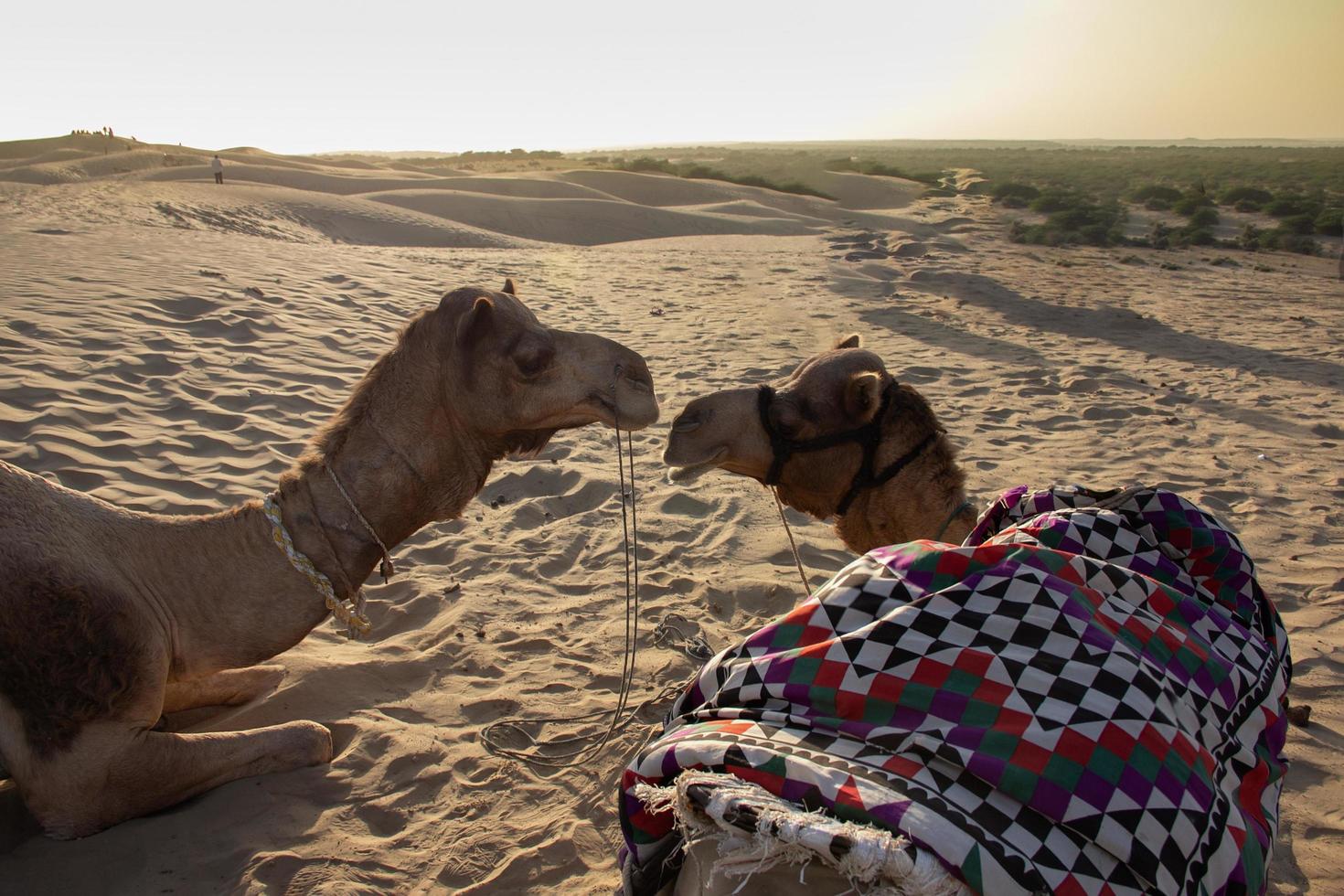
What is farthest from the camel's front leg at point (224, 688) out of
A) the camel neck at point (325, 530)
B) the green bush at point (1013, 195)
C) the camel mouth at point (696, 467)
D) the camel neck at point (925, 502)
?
the green bush at point (1013, 195)

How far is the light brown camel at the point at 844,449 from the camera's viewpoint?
9.78 ft

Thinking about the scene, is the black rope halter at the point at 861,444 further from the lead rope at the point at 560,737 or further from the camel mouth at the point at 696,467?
the lead rope at the point at 560,737

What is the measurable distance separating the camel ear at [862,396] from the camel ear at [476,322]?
1.18 m

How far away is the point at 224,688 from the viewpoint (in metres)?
3.26

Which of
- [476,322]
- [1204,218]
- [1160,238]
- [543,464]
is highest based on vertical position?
[476,322]

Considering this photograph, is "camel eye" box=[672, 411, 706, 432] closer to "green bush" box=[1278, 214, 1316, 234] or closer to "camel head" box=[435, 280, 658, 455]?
"camel head" box=[435, 280, 658, 455]

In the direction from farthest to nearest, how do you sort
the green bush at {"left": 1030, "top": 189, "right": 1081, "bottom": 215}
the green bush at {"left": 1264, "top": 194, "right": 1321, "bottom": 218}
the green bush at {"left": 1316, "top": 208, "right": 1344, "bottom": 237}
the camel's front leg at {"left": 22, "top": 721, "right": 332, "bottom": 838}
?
the green bush at {"left": 1030, "top": 189, "right": 1081, "bottom": 215} → the green bush at {"left": 1264, "top": 194, "right": 1321, "bottom": 218} → the green bush at {"left": 1316, "top": 208, "right": 1344, "bottom": 237} → the camel's front leg at {"left": 22, "top": 721, "right": 332, "bottom": 838}

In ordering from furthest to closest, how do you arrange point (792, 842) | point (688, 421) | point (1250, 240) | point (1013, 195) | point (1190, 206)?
1. point (1013, 195)
2. point (1190, 206)
3. point (1250, 240)
4. point (688, 421)
5. point (792, 842)

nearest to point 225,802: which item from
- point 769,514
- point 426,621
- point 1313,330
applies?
point 426,621

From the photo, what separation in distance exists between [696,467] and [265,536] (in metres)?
1.41

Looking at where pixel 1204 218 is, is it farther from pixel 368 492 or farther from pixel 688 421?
pixel 368 492

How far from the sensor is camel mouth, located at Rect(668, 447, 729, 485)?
121 inches

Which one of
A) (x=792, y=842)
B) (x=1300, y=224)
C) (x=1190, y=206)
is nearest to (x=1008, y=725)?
(x=792, y=842)

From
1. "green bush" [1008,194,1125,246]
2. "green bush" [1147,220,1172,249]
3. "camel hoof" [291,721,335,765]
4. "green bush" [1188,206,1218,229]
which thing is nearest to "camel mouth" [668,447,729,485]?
"camel hoof" [291,721,335,765]
